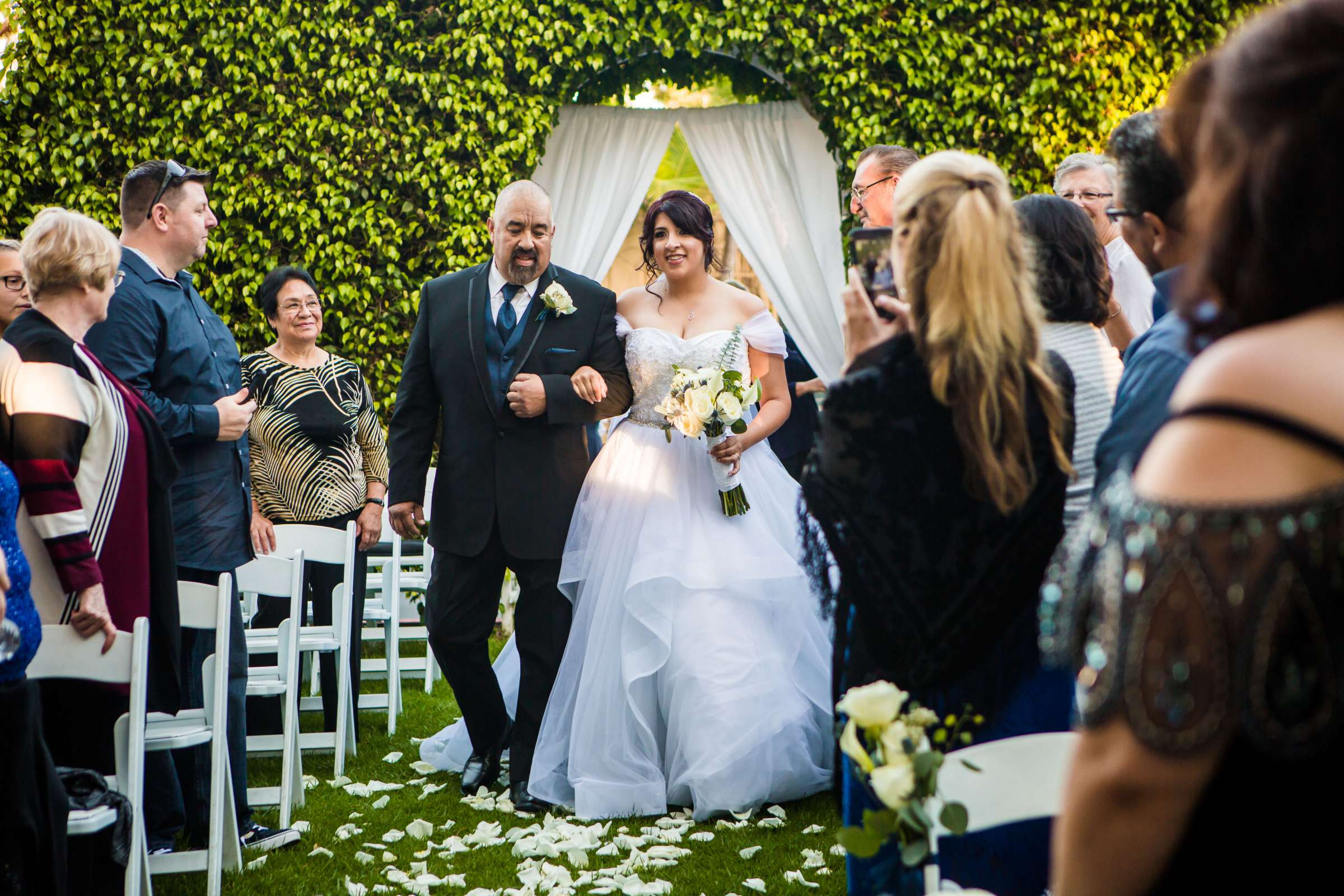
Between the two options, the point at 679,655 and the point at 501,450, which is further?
the point at 501,450

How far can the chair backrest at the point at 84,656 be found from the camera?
9.48ft

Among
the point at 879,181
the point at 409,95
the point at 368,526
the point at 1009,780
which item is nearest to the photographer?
the point at 1009,780

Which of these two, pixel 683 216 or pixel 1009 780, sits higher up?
pixel 683 216

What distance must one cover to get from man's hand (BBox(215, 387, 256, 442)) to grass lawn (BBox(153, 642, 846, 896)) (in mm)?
1421

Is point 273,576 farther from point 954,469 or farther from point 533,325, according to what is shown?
point 954,469

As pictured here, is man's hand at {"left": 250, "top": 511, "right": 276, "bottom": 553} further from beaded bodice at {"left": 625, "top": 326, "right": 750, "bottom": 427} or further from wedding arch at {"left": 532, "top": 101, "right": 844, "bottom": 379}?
wedding arch at {"left": 532, "top": 101, "right": 844, "bottom": 379}

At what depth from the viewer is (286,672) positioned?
436 cm

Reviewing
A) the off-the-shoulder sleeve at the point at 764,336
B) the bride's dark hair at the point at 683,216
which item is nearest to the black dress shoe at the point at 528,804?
the off-the-shoulder sleeve at the point at 764,336

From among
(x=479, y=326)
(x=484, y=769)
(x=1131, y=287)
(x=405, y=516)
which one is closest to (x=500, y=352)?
(x=479, y=326)

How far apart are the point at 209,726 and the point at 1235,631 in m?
3.29

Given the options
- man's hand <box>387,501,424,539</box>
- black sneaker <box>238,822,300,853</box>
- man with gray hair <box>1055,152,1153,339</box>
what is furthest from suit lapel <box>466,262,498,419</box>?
man with gray hair <box>1055,152,1153,339</box>

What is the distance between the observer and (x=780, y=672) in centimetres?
439

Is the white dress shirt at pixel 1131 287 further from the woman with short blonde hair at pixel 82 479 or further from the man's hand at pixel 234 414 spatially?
the woman with short blonde hair at pixel 82 479

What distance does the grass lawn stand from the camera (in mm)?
3584
